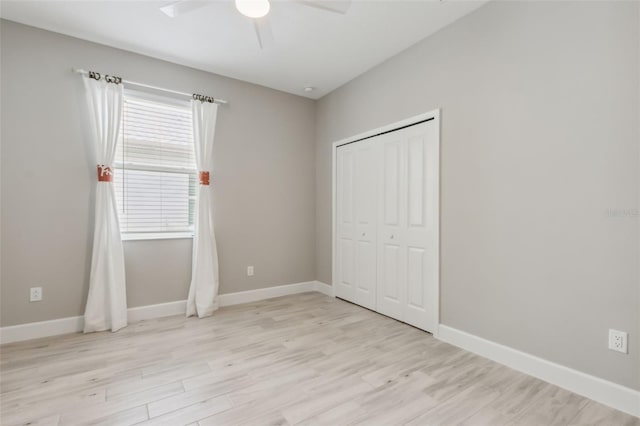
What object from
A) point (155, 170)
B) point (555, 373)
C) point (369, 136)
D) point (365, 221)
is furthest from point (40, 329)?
point (555, 373)

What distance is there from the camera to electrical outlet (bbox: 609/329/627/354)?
1.73 metres

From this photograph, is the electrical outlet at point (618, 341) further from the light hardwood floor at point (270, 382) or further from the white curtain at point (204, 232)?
the white curtain at point (204, 232)

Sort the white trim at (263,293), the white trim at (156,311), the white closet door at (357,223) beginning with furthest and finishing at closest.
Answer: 1. the white trim at (263,293)
2. the white closet door at (357,223)
3. the white trim at (156,311)

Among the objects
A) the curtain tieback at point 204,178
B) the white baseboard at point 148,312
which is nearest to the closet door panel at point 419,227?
the white baseboard at point 148,312

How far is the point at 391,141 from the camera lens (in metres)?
3.28

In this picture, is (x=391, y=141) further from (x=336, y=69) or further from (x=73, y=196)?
(x=73, y=196)

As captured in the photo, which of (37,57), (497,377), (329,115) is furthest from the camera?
(329,115)

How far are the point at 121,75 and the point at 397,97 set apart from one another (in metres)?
2.88

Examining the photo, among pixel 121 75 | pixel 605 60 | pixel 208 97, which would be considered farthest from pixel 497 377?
pixel 121 75

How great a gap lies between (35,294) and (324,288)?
3112 millimetres

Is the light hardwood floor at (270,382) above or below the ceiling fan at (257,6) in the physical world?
below

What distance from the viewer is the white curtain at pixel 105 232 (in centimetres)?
286

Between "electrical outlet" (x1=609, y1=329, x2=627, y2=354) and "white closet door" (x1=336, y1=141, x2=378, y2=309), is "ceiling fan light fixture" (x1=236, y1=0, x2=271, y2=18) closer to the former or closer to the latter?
"white closet door" (x1=336, y1=141, x2=378, y2=309)

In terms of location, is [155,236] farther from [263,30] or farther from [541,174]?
[541,174]
